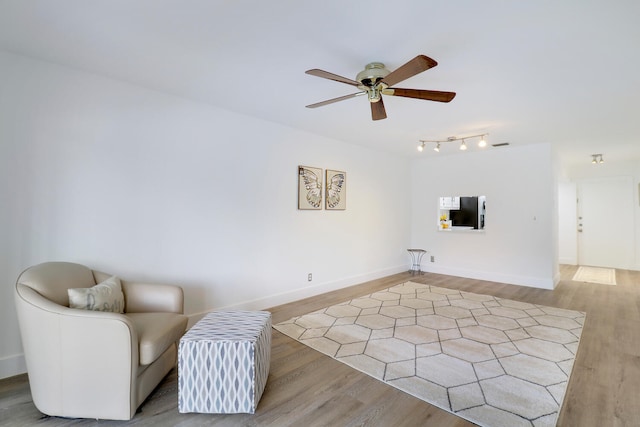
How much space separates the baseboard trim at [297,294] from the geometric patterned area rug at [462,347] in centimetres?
56

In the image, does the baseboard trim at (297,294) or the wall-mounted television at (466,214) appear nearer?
the baseboard trim at (297,294)

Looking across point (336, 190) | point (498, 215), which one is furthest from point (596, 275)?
point (336, 190)

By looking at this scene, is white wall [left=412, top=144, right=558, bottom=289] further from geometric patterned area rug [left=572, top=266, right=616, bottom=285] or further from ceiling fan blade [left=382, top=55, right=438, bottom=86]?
ceiling fan blade [left=382, top=55, right=438, bottom=86]

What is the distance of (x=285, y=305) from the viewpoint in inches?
162

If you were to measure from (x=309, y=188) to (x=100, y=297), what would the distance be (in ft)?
9.65

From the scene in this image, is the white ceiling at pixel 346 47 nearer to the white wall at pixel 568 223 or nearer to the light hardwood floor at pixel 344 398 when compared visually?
the light hardwood floor at pixel 344 398

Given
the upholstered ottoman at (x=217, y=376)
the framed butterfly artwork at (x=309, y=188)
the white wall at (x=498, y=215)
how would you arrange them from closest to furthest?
the upholstered ottoman at (x=217, y=376) → the framed butterfly artwork at (x=309, y=188) → the white wall at (x=498, y=215)

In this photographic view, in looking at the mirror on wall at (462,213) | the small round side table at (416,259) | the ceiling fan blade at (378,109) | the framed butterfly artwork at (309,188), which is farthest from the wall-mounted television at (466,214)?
the ceiling fan blade at (378,109)

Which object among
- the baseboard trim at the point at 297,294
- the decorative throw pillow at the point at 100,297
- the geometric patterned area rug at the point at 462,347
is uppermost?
the decorative throw pillow at the point at 100,297

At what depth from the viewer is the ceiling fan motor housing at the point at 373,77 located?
2361 mm

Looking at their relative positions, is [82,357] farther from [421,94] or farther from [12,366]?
[421,94]

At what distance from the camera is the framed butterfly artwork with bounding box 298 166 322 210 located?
439 cm

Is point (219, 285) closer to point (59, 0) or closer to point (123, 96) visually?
point (123, 96)

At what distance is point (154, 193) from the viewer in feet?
9.95
